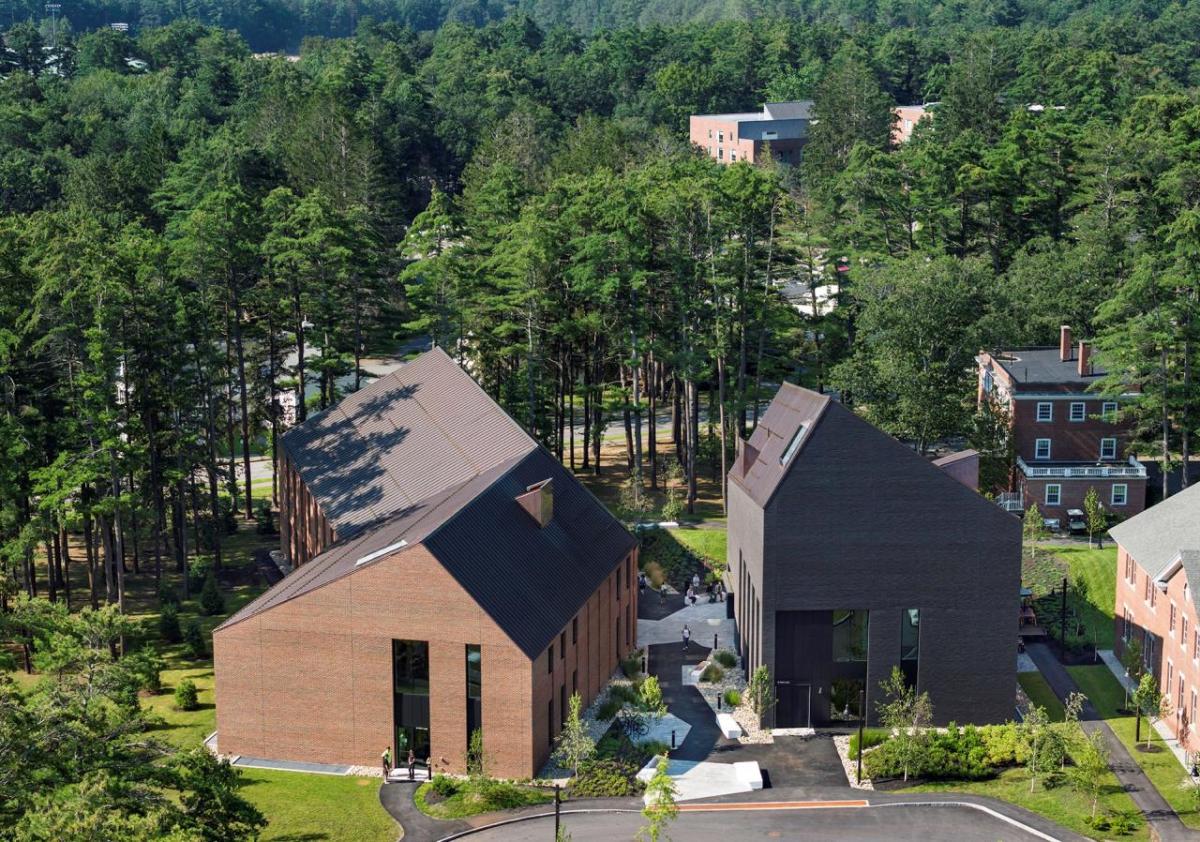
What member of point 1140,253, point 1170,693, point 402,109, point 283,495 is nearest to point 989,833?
point 1170,693

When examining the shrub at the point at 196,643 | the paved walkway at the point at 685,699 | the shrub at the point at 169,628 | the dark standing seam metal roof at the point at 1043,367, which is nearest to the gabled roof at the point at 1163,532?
→ the dark standing seam metal roof at the point at 1043,367

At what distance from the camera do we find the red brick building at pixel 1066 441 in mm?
95250

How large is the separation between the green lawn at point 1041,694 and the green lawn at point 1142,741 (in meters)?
1.71

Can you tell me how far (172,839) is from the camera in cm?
4369

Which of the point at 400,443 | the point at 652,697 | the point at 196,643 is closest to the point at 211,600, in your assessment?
the point at 196,643

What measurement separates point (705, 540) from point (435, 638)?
104 feet

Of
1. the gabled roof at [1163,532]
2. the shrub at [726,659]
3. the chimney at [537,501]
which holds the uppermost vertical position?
the chimney at [537,501]

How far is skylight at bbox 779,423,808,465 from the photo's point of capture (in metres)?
69.8

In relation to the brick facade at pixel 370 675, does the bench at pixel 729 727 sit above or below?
below

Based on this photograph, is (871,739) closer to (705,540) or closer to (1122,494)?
(705,540)

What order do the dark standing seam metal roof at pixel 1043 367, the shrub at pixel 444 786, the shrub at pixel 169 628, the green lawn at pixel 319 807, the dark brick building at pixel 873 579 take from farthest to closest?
the dark standing seam metal roof at pixel 1043 367 → the shrub at pixel 169 628 → the dark brick building at pixel 873 579 → the shrub at pixel 444 786 → the green lawn at pixel 319 807

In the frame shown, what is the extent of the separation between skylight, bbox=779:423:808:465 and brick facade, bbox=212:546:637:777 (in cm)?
1183

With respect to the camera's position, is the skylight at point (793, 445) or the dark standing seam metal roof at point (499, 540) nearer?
the dark standing seam metal roof at point (499, 540)

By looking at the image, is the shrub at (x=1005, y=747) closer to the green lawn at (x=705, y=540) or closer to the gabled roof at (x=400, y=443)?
the gabled roof at (x=400, y=443)
